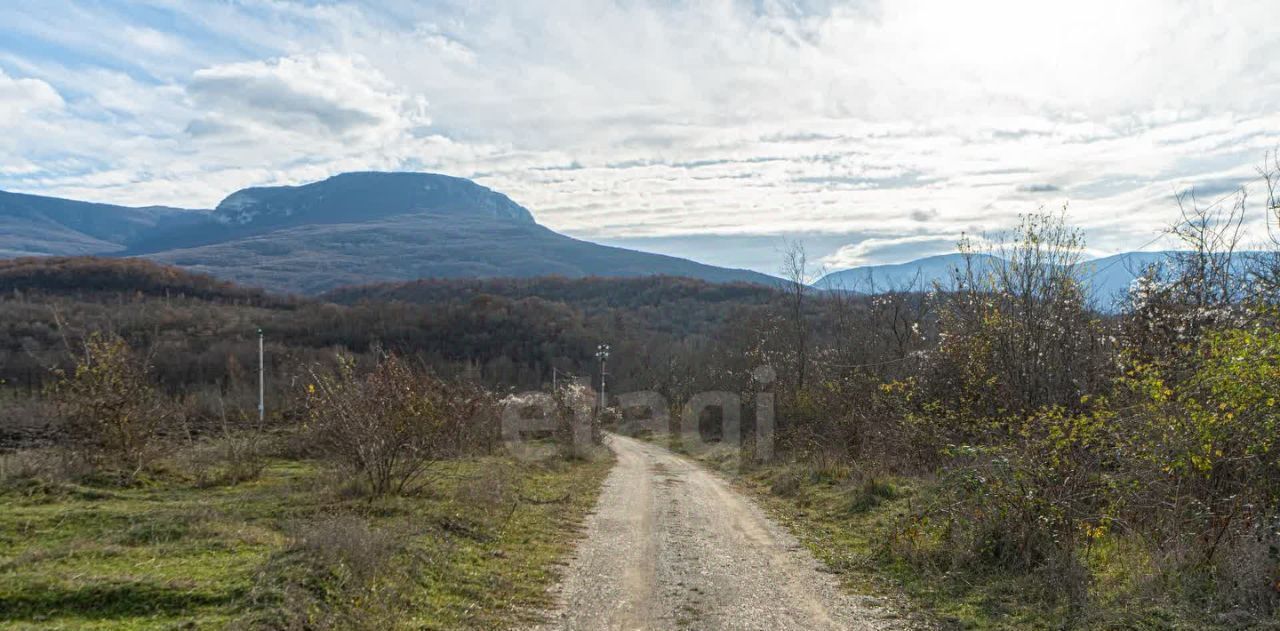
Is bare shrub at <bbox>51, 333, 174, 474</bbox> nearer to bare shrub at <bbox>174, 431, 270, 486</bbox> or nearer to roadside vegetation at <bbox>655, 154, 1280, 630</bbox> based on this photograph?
bare shrub at <bbox>174, 431, 270, 486</bbox>

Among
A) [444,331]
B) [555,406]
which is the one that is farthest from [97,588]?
[444,331]

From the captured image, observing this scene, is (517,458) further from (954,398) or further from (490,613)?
(490,613)

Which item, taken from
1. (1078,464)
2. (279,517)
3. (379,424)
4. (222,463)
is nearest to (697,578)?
(1078,464)

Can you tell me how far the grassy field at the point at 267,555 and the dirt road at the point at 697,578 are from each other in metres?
0.57

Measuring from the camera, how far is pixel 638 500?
55.3 feet

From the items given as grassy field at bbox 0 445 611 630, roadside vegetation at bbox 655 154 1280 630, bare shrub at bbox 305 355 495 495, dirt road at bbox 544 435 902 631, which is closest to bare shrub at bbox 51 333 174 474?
grassy field at bbox 0 445 611 630

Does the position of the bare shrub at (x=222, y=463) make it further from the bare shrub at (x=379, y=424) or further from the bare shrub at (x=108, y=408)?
the bare shrub at (x=379, y=424)

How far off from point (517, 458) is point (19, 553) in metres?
15.4

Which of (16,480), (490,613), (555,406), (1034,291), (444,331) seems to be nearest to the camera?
(490,613)

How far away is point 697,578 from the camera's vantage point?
935 centimetres

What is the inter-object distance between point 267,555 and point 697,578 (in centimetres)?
470

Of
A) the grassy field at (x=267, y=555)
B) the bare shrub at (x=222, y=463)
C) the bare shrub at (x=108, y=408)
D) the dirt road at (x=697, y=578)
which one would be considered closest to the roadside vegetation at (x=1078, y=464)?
the dirt road at (x=697, y=578)

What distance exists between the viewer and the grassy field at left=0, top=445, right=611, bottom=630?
643 centimetres

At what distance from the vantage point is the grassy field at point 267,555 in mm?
6434
